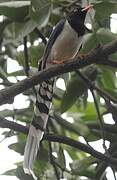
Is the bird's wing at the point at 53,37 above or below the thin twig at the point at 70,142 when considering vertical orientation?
above

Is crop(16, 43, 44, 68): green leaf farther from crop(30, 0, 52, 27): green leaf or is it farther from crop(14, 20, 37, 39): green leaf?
crop(30, 0, 52, 27): green leaf

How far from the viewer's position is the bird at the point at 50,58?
1793mm

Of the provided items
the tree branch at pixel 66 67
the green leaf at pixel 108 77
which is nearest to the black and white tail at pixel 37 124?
the green leaf at pixel 108 77

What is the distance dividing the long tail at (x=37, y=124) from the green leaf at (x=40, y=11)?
1.65ft

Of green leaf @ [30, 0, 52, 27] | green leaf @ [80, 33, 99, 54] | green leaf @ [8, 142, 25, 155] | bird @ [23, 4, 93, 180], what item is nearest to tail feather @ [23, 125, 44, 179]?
bird @ [23, 4, 93, 180]

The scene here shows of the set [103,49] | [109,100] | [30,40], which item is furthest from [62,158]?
[103,49]

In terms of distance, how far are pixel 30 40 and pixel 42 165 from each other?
1.79ft

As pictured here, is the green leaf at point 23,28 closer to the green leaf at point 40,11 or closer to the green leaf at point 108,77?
the green leaf at point 40,11

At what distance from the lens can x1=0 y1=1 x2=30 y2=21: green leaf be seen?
1.53 m

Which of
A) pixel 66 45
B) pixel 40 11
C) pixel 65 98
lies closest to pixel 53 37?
pixel 66 45

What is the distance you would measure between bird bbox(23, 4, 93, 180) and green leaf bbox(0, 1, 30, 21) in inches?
9.6

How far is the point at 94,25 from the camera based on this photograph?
5.48 ft

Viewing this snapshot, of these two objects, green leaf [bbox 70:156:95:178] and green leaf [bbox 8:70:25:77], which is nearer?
green leaf [bbox 70:156:95:178]

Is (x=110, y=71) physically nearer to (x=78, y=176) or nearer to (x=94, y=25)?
(x=94, y=25)
